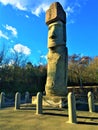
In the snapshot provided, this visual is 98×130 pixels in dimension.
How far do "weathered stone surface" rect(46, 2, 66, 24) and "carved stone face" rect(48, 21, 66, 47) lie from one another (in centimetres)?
34

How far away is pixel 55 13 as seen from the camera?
1440 cm

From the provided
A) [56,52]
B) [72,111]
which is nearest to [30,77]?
[56,52]

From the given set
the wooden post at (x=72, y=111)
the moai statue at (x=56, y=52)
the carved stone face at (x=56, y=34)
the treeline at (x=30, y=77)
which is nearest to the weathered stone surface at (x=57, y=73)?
the moai statue at (x=56, y=52)

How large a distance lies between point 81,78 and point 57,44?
76.7ft

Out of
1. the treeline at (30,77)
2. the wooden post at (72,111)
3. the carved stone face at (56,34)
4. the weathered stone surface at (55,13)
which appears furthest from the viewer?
the treeline at (30,77)

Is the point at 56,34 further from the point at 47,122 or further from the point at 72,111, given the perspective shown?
the point at 47,122

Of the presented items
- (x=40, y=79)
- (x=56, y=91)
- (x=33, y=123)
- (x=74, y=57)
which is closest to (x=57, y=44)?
(x=56, y=91)

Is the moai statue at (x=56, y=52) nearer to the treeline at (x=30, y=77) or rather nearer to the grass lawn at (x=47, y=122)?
the grass lawn at (x=47, y=122)

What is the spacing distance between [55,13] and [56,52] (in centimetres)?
274

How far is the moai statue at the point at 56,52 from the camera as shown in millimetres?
13424

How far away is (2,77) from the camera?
105 ft

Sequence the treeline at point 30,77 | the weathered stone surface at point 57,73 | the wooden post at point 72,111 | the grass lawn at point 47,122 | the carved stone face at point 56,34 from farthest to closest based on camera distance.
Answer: the treeline at point 30,77 → the carved stone face at point 56,34 → the weathered stone surface at point 57,73 → the wooden post at point 72,111 → the grass lawn at point 47,122

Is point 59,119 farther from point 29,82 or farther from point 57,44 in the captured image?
point 29,82

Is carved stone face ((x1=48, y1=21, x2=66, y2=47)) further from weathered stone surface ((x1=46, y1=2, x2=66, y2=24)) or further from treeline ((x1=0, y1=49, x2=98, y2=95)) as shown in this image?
treeline ((x1=0, y1=49, x2=98, y2=95))
